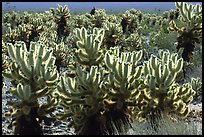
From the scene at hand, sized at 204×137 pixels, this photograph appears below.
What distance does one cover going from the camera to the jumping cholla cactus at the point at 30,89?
5766 mm

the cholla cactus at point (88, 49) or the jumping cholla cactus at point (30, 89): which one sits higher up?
the cholla cactus at point (88, 49)

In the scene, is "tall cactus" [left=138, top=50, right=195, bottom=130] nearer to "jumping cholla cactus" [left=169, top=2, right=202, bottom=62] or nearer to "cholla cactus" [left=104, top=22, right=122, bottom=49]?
"jumping cholla cactus" [left=169, top=2, right=202, bottom=62]

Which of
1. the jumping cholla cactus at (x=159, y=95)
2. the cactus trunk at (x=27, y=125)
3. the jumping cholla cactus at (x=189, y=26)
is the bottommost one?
the cactus trunk at (x=27, y=125)

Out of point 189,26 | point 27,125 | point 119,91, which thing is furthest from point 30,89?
point 189,26

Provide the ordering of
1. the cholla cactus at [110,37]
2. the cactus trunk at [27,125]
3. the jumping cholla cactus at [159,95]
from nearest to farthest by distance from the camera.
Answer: the cactus trunk at [27,125], the jumping cholla cactus at [159,95], the cholla cactus at [110,37]

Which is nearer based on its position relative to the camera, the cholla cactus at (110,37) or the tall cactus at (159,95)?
the tall cactus at (159,95)

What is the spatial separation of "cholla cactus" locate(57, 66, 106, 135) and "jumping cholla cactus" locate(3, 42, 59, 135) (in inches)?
8.3

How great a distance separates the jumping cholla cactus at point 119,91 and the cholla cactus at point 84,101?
12 centimetres

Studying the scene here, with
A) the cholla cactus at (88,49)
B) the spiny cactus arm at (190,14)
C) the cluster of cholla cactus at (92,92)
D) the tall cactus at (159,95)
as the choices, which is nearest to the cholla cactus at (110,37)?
the spiny cactus arm at (190,14)

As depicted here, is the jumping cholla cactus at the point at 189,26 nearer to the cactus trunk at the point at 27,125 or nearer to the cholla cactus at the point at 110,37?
the cholla cactus at the point at 110,37

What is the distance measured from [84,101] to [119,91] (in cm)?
49

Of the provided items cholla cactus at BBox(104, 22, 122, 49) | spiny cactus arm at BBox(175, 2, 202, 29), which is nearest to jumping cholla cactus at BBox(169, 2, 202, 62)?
spiny cactus arm at BBox(175, 2, 202, 29)

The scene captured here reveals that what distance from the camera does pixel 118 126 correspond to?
5934 mm

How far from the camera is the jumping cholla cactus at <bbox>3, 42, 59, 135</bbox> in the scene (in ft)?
18.9
